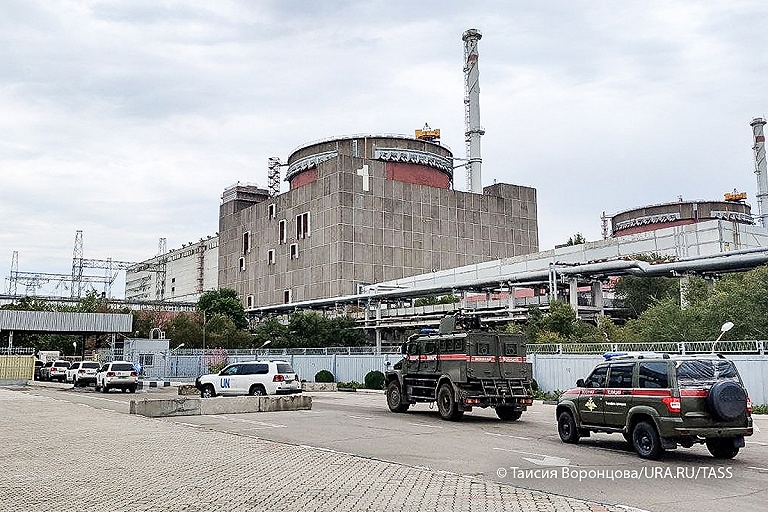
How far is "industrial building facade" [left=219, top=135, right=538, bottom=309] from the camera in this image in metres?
89.8

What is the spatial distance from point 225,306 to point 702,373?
78.6 m

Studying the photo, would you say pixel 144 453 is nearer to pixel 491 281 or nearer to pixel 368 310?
pixel 491 281


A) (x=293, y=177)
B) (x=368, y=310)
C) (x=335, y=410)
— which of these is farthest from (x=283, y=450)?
(x=293, y=177)

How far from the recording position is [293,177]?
340 ft

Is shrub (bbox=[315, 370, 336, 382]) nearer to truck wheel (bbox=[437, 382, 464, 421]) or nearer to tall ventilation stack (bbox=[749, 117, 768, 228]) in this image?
truck wheel (bbox=[437, 382, 464, 421])

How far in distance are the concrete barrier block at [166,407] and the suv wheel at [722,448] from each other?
15060mm

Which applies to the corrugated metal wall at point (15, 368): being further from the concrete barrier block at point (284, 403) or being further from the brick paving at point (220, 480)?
the brick paving at point (220, 480)

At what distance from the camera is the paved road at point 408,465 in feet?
31.0

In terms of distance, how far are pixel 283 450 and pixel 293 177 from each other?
299 ft

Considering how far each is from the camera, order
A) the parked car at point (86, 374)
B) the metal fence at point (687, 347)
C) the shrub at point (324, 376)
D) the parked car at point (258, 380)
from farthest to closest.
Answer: the parked car at point (86, 374), the shrub at point (324, 376), the parked car at point (258, 380), the metal fence at point (687, 347)

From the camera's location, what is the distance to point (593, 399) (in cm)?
1468

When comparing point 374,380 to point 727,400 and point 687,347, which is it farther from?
point 727,400

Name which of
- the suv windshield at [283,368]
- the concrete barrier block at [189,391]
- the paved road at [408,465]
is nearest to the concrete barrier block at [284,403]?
the paved road at [408,465]

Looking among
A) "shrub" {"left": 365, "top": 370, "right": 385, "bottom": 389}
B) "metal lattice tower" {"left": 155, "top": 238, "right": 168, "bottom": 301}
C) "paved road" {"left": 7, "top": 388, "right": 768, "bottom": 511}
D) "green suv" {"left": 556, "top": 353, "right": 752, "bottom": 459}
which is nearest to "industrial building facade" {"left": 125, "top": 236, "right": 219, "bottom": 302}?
"metal lattice tower" {"left": 155, "top": 238, "right": 168, "bottom": 301}
